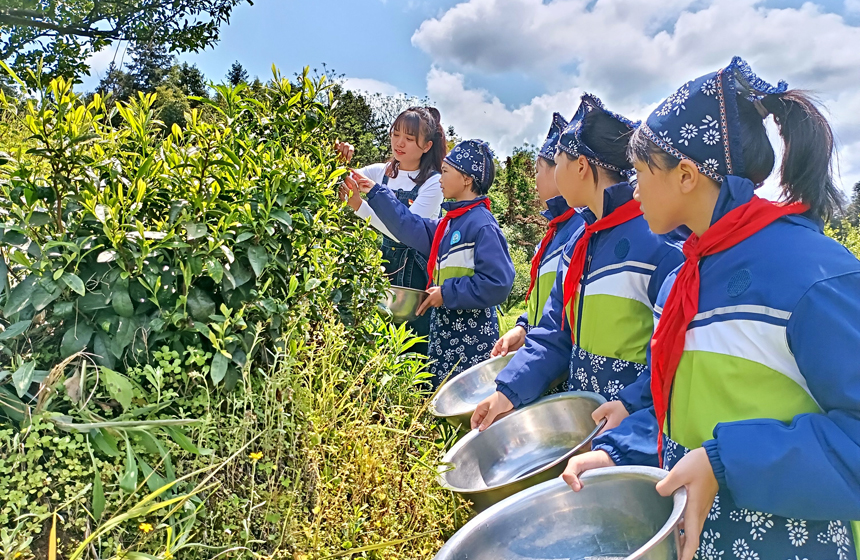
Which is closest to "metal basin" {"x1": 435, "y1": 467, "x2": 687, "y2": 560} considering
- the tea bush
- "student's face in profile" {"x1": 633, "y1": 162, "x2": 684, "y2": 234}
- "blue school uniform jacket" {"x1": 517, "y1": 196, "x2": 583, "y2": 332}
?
the tea bush

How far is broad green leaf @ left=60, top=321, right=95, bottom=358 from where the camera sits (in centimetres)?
124

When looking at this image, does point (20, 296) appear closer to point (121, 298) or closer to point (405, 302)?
point (121, 298)

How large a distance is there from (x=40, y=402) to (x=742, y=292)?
141 cm

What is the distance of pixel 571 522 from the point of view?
4.20 feet

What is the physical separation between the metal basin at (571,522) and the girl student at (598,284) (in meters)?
0.57

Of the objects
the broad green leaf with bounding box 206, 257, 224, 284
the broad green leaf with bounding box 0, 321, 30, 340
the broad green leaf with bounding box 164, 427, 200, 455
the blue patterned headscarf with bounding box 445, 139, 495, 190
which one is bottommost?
the broad green leaf with bounding box 164, 427, 200, 455

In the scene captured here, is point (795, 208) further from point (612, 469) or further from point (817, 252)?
point (612, 469)

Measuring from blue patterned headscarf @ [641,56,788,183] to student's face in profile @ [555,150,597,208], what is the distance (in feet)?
2.27

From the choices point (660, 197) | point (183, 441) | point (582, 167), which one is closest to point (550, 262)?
point (582, 167)

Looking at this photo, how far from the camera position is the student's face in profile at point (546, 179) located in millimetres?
2625

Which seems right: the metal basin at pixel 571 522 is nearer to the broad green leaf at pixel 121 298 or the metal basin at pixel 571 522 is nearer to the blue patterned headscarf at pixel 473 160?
the broad green leaf at pixel 121 298

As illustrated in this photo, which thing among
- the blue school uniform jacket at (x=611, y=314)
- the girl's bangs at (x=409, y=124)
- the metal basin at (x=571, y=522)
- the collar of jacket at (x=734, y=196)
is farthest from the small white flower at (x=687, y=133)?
the girl's bangs at (x=409, y=124)

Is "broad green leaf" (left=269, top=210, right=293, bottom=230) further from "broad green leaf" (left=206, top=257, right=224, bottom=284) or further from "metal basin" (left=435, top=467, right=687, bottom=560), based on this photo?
"metal basin" (left=435, top=467, right=687, bottom=560)

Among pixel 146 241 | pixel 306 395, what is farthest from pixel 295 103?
pixel 306 395
